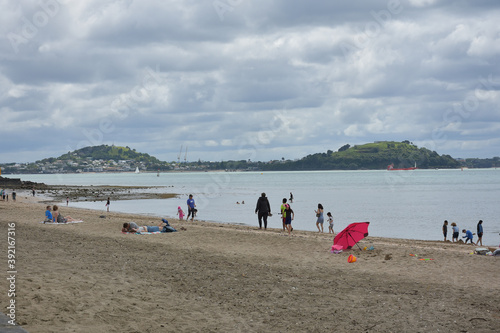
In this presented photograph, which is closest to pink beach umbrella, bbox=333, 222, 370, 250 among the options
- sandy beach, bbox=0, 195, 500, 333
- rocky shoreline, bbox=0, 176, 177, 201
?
sandy beach, bbox=0, 195, 500, 333

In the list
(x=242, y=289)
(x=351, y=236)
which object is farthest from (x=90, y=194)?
(x=242, y=289)

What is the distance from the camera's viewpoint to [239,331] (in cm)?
772

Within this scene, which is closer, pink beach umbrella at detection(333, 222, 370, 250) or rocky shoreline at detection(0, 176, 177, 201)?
pink beach umbrella at detection(333, 222, 370, 250)

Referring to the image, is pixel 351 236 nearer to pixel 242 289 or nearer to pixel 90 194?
pixel 242 289

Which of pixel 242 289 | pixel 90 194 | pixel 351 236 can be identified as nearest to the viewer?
pixel 242 289

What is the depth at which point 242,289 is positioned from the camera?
10.2 meters

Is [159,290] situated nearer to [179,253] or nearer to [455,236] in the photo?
[179,253]

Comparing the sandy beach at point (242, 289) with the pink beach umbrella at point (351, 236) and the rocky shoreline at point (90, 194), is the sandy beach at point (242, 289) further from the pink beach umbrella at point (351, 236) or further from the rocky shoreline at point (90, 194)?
the rocky shoreline at point (90, 194)

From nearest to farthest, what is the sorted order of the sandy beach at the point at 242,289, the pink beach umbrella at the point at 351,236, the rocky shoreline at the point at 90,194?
1. the sandy beach at the point at 242,289
2. the pink beach umbrella at the point at 351,236
3. the rocky shoreline at the point at 90,194

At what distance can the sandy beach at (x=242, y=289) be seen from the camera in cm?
797

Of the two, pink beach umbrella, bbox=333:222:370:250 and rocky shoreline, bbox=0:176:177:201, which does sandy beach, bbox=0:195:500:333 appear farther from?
rocky shoreline, bbox=0:176:177:201

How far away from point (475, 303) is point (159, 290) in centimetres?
655

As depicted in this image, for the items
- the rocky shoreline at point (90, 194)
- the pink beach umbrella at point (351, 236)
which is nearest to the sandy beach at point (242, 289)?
the pink beach umbrella at point (351, 236)

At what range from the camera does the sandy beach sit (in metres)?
7.97
